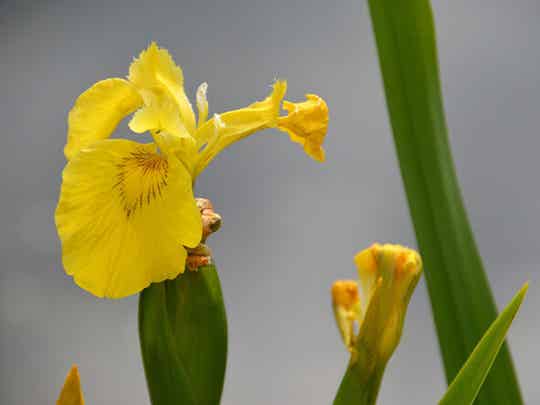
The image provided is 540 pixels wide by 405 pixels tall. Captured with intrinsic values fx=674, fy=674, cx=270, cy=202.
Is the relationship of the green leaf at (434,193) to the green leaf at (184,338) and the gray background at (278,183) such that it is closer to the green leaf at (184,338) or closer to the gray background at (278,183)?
the green leaf at (184,338)

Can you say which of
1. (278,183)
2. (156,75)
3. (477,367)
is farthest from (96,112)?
(278,183)

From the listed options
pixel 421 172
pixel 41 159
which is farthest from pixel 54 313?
pixel 421 172

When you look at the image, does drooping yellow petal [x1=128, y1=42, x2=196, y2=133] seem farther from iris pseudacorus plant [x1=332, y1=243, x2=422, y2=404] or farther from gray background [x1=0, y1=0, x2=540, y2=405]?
gray background [x1=0, y1=0, x2=540, y2=405]

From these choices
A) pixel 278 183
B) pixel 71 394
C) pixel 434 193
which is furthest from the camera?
pixel 278 183

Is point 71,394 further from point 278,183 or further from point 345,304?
point 278,183

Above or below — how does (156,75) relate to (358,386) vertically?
above

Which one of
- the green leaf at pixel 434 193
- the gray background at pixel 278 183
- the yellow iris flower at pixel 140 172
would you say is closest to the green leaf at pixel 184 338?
the yellow iris flower at pixel 140 172

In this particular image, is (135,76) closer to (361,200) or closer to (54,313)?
(361,200)
